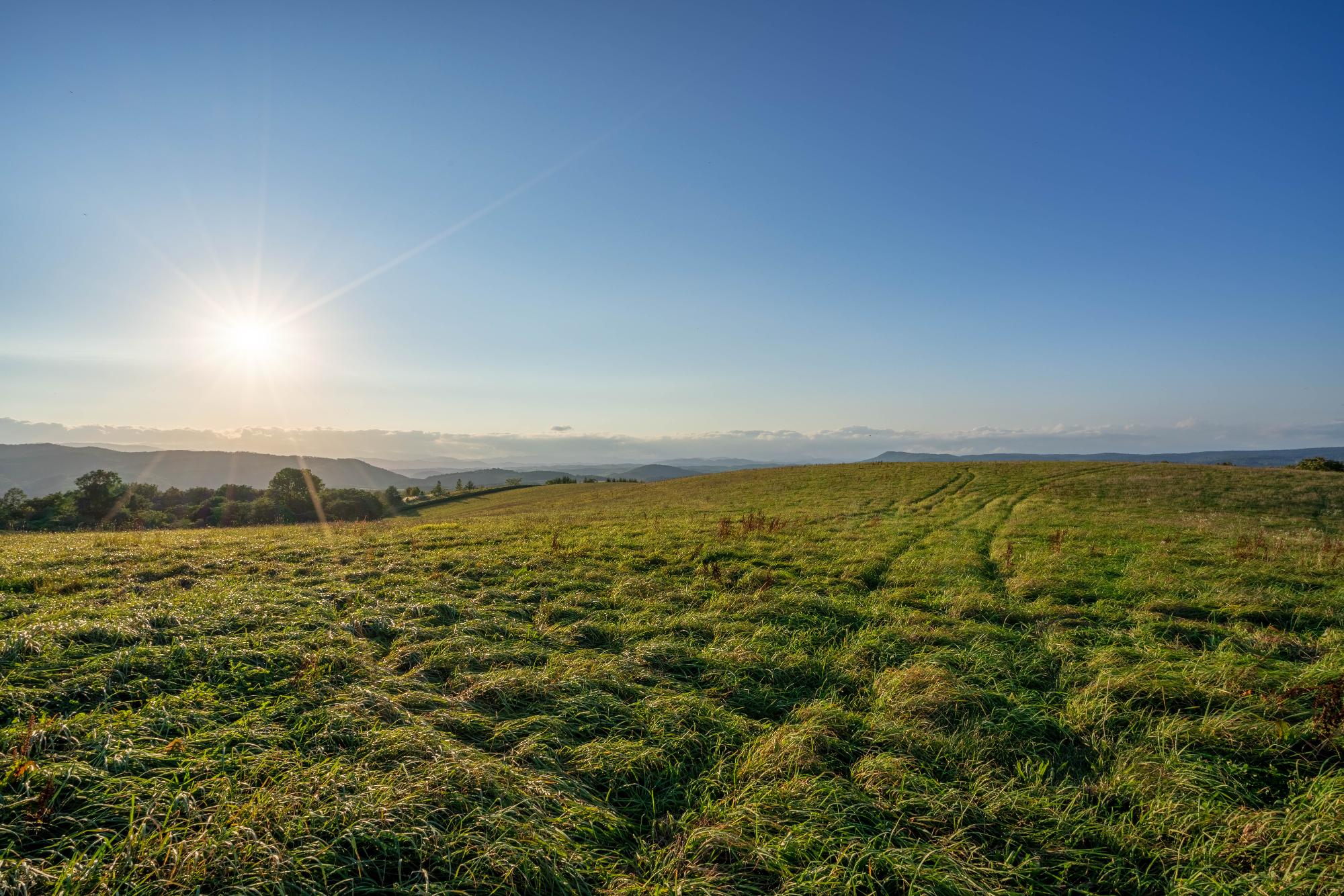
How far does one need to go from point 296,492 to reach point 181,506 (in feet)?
54.5

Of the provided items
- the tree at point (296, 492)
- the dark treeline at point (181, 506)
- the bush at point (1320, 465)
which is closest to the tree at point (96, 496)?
the dark treeline at point (181, 506)

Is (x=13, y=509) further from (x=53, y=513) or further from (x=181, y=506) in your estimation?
(x=181, y=506)

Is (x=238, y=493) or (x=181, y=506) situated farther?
(x=238, y=493)

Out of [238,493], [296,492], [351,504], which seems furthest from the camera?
[238,493]

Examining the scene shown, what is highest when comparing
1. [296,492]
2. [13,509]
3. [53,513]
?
[296,492]

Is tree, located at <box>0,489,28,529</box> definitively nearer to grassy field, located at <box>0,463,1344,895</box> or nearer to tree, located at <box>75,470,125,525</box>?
tree, located at <box>75,470,125,525</box>

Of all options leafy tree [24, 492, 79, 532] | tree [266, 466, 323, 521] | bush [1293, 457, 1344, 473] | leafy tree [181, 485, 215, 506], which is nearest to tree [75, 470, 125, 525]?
leafy tree [24, 492, 79, 532]

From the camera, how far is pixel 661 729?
5.52 metres

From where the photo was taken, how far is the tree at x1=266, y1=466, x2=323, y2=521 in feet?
190

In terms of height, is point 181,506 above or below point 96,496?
below

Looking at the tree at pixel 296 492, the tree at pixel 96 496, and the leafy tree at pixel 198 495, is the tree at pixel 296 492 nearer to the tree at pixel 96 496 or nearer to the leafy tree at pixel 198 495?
the leafy tree at pixel 198 495

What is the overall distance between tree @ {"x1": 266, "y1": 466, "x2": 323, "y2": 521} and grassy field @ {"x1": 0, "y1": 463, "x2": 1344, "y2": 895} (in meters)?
53.3

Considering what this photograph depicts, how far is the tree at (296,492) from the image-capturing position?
190 feet

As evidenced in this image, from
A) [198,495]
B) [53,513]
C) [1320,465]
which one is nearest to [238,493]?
[198,495]
